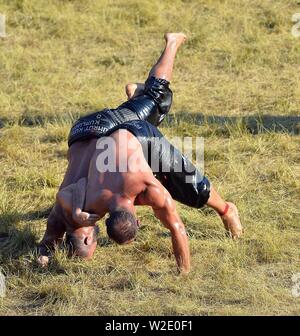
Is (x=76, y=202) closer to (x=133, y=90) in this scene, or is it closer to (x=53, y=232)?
(x=53, y=232)

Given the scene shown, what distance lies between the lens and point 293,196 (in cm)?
663

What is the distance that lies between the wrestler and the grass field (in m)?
0.19

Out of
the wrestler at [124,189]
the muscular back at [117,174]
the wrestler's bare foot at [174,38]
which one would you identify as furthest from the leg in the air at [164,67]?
the muscular back at [117,174]

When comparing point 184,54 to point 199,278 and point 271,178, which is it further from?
point 199,278

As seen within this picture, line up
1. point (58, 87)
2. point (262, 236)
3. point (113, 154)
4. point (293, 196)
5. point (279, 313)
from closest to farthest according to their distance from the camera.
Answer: point (279, 313) < point (113, 154) < point (262, 236) < point (293, 196) < point (58, 87)

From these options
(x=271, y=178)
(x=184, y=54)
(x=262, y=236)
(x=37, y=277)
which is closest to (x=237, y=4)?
(x=184, y=54)

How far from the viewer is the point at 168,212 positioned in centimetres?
549

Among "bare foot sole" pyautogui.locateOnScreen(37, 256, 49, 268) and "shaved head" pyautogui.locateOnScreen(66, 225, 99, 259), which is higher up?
"shaved head" pyautogui.locateOnScreen(66, 225, 99, 259)

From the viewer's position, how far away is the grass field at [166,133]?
5473 mm

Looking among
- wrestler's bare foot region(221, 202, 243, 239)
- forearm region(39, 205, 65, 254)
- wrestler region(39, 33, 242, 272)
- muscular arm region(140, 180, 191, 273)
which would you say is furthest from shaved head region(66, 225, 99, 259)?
wrestler's bare foot region(221, 202, 243, 239)

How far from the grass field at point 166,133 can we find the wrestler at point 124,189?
0.19 metres

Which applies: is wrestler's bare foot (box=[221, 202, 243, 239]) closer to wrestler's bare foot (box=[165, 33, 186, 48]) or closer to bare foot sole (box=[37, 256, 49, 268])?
bare foot sole (box=[37, 256, 49, 268])

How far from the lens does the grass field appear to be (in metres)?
5.47

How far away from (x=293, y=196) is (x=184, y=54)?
355 cm
